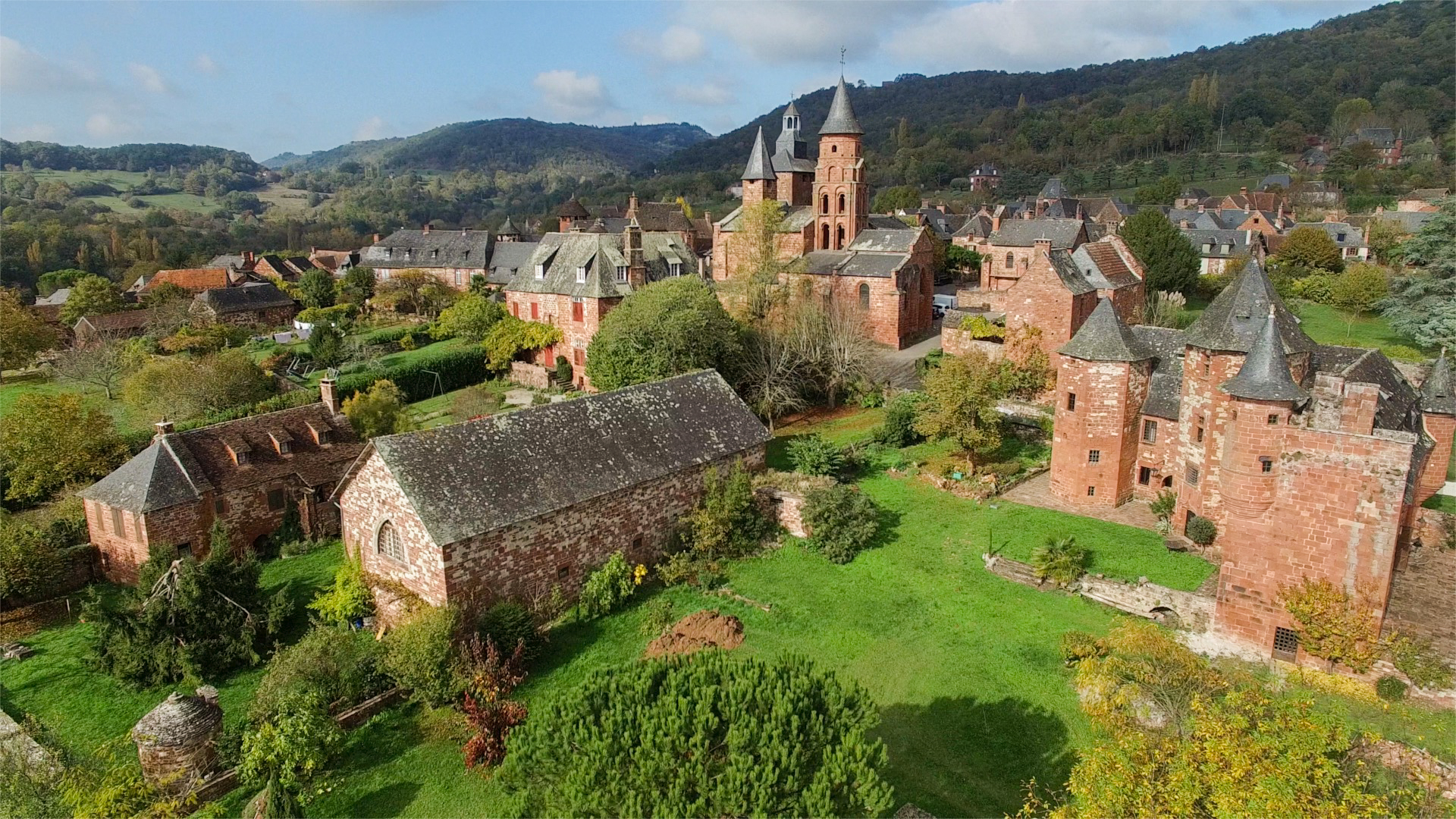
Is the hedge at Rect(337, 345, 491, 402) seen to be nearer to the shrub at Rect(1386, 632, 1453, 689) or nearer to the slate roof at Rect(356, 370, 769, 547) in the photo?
the slate roof at Rect(356, 370, 769, 547)

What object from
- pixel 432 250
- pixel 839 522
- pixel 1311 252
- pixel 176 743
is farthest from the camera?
pixel 432 250

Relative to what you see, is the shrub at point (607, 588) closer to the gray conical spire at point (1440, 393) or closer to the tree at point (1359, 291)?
the gray conical spire at point (1440, 393)

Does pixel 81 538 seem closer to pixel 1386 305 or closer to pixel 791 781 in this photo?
pixel 791 781

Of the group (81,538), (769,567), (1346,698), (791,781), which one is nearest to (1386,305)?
(1346,698)

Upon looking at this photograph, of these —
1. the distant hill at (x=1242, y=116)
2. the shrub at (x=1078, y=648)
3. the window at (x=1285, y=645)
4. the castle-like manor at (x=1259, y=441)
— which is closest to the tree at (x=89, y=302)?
the castle-like manor at (x=1259, y=441)

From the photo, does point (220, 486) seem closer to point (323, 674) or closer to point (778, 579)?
point (323, 674)

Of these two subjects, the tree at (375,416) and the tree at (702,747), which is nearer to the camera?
the tree at (702,747)

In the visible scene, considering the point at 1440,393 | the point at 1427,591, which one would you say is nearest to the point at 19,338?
the point at 1427,591
